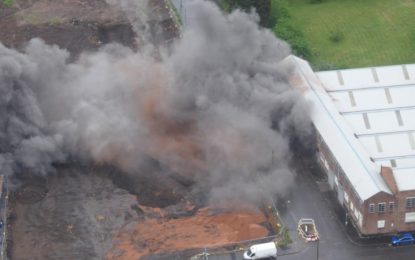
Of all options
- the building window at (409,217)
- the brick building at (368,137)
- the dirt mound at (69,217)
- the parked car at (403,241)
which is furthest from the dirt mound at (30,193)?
the building window at (409,217)

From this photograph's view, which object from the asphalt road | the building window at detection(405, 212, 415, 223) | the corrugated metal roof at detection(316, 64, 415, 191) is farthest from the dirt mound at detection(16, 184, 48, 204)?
the building window at detection(405, 212, 415, 223)

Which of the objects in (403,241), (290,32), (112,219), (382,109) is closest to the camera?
Answer: (403,241)

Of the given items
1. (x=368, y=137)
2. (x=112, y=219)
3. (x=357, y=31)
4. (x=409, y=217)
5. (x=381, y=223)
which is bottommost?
(x=112, y=219)

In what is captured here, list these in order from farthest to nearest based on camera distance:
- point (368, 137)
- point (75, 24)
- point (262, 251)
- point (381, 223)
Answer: point (75, 24) < point (368, 137) < point (381, 223) < point (262, 251)

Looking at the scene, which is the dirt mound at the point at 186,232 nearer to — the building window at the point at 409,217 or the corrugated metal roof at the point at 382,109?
the building window at the point at 409,217

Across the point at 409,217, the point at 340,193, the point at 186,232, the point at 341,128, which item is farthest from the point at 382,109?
the point at 186,232

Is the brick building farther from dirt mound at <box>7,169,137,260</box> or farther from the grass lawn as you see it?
dirt mound at <box>7,169,137,260</box>

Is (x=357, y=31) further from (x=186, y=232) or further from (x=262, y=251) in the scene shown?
(x=262, y=251)
